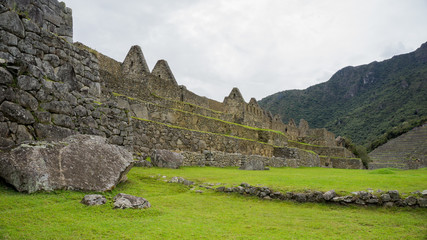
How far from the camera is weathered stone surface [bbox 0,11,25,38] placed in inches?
203

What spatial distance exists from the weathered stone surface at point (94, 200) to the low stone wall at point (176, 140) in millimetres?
6848

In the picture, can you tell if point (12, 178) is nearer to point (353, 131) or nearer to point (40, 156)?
point (40, 156)

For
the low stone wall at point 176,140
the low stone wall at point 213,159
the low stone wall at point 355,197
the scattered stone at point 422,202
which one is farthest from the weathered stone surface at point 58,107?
the scattered stone at point 422,202

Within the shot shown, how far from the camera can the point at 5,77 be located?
4730mm

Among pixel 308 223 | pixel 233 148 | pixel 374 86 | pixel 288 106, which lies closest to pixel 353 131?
pixel 288 106

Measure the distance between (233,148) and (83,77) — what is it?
1209 centimetres

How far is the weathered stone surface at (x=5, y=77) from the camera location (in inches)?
184

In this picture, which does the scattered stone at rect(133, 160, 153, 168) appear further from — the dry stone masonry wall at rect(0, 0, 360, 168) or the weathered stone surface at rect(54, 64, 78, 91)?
the weathered stone surface at rect(54, 64, 78, 91)

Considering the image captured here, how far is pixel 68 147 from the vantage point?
198 inches

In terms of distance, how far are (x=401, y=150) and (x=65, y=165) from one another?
57.0m

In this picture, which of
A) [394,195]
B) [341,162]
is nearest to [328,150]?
[341,162]

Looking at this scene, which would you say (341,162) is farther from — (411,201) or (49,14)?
(49,14)

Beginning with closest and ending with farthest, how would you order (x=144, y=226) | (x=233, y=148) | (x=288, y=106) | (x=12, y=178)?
(x=144, y=226) < (x=12, y=178) < (x=233, y=148) < (x=288, y=106)

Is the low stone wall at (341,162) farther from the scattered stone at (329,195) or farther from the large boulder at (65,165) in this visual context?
the large boulder at (65,165)
